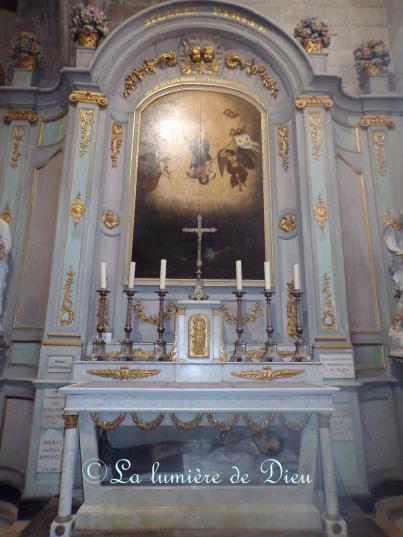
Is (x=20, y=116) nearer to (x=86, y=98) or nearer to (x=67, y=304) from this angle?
(x=86, y=98)

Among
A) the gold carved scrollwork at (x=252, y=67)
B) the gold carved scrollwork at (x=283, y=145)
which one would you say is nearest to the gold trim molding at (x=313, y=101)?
the gold carved scrollwork at (x=283, y=145)

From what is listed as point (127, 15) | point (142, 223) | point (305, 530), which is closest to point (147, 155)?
point (142, 223)

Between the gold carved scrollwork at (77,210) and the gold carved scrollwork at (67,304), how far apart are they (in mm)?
594

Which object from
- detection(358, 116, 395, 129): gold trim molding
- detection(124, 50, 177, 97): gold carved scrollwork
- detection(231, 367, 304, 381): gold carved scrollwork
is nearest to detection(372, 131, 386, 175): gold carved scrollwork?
detection(358, 116, 395, 129): gold trim molding

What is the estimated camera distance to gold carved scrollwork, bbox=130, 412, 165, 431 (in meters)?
3.13

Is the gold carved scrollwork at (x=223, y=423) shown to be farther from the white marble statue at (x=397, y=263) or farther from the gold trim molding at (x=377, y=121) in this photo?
the gold trim molding at (x=377, y=121)

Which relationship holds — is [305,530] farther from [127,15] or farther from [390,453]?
[127,15]

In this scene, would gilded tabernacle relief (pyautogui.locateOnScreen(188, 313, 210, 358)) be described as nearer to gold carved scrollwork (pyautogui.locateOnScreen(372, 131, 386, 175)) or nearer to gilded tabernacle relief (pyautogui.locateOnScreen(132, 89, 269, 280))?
gilded tabernacle relief (pyautogui.locateOnScreen(132, 89, 269, 280))

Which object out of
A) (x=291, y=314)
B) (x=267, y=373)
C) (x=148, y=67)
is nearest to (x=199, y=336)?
(x=267, y=373)

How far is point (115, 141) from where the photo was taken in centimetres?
505

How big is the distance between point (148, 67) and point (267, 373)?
4.36m

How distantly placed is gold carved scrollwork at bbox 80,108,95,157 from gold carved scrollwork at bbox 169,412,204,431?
3.27 metres

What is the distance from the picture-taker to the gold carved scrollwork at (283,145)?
5.07m

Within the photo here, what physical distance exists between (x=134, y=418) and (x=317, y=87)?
4.45 m
